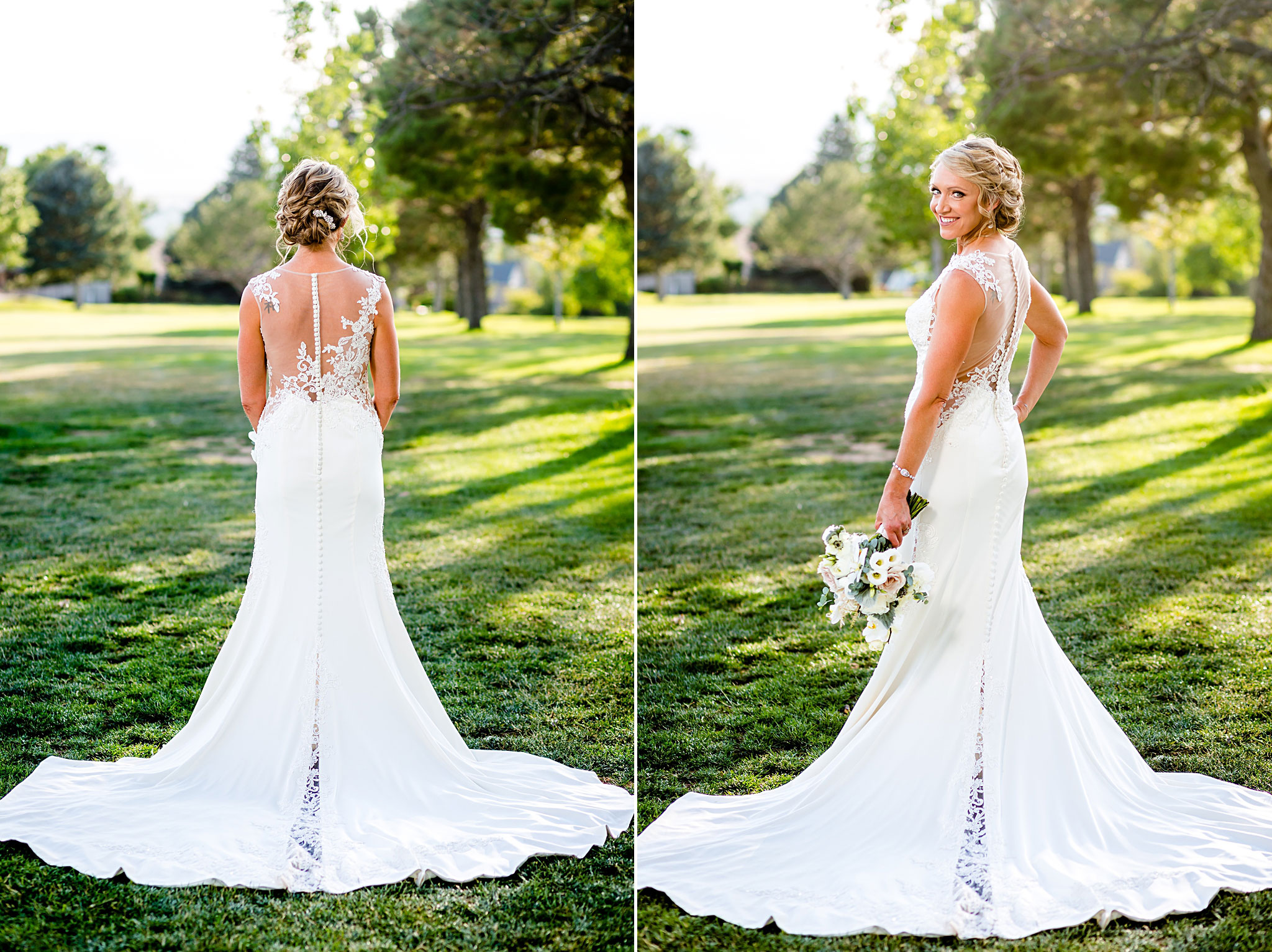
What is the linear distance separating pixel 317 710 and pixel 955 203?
8.50 ft

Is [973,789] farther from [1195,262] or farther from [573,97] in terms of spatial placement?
[1195,262]

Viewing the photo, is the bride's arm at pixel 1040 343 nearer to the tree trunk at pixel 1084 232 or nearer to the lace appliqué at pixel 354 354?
the lace appliqué at pixel 354 354

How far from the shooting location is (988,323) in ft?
11.0

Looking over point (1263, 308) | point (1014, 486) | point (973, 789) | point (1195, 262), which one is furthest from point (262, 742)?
point (1195, 262)

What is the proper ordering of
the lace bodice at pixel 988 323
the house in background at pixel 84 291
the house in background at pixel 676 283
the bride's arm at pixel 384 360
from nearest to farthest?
1. the lace bodice at pixel 988 323
2. the bride's arm at pixel 384 360
3. the house in background at pixel 84 291
4. the house in background at pixel 676 283

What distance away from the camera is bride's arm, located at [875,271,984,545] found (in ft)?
10.7

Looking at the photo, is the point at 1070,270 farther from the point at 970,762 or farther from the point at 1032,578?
the point at 970,762

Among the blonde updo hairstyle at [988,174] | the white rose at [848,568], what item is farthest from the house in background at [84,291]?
the blonde updo hairstyle at [988,174]

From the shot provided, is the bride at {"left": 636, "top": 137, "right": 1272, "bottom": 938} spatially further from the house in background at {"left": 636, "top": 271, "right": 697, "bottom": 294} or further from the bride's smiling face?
the house in background at {"left": 636, "top": 271, "right": 697, "bottom": 294}

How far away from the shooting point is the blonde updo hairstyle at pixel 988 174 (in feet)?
10.6

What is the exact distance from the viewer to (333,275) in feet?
12.3

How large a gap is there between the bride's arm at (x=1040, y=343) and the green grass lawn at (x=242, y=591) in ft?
6.69

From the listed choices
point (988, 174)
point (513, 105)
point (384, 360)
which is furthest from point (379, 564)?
point (513, 105)

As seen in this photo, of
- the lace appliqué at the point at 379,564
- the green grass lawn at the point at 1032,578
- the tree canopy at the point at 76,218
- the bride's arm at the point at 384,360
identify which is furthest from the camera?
the tree canopy at the point at 76,218
